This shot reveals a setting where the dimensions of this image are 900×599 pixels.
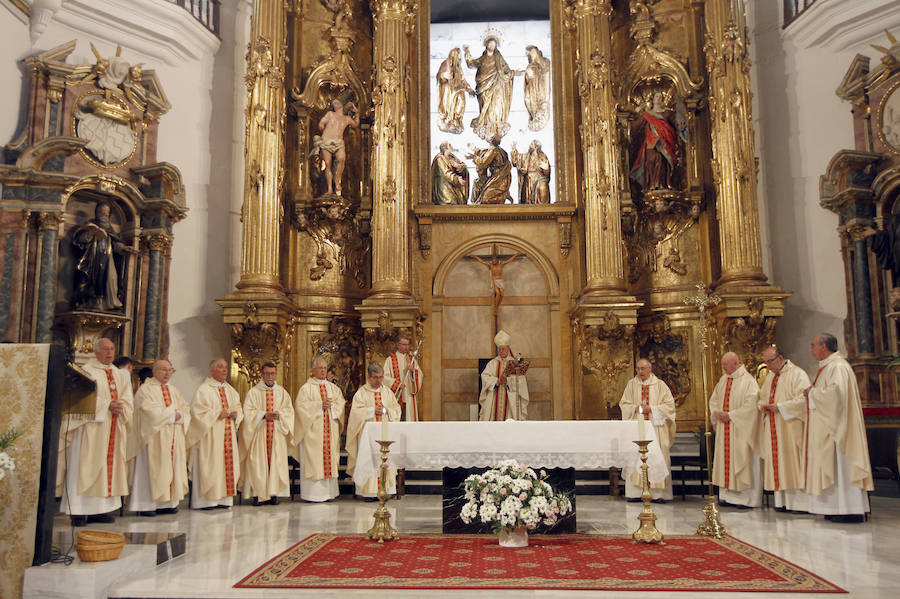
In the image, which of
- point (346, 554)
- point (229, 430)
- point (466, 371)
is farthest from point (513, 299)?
point (346, 554)

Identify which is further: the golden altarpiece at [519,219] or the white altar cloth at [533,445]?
the golden altarpiece at [519,219]

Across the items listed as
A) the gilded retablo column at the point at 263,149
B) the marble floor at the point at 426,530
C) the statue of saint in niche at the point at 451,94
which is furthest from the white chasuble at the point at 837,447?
the statue of saint in niche at the point at 451,94

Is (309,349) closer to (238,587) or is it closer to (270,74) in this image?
(270,74)

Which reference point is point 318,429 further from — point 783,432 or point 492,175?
point 783,432

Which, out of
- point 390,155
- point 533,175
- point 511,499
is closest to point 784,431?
point 511,499

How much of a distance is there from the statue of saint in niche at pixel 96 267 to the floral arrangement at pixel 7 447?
5968 mm

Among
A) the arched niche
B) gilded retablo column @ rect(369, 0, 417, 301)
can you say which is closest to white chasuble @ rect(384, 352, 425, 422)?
gilded retablo column @ rect(369, 0, 417, 301)

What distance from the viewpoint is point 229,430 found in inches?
390

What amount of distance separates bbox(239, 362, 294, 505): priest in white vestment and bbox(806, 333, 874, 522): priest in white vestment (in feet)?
19.7

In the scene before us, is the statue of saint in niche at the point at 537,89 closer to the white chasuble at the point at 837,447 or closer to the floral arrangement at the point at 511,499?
the white chasuble at the point at 837,447

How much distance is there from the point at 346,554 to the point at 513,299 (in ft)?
24.4

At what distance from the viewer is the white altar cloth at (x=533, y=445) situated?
7336 mm

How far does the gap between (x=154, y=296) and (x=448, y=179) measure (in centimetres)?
500

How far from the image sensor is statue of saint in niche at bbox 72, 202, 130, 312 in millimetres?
10734
